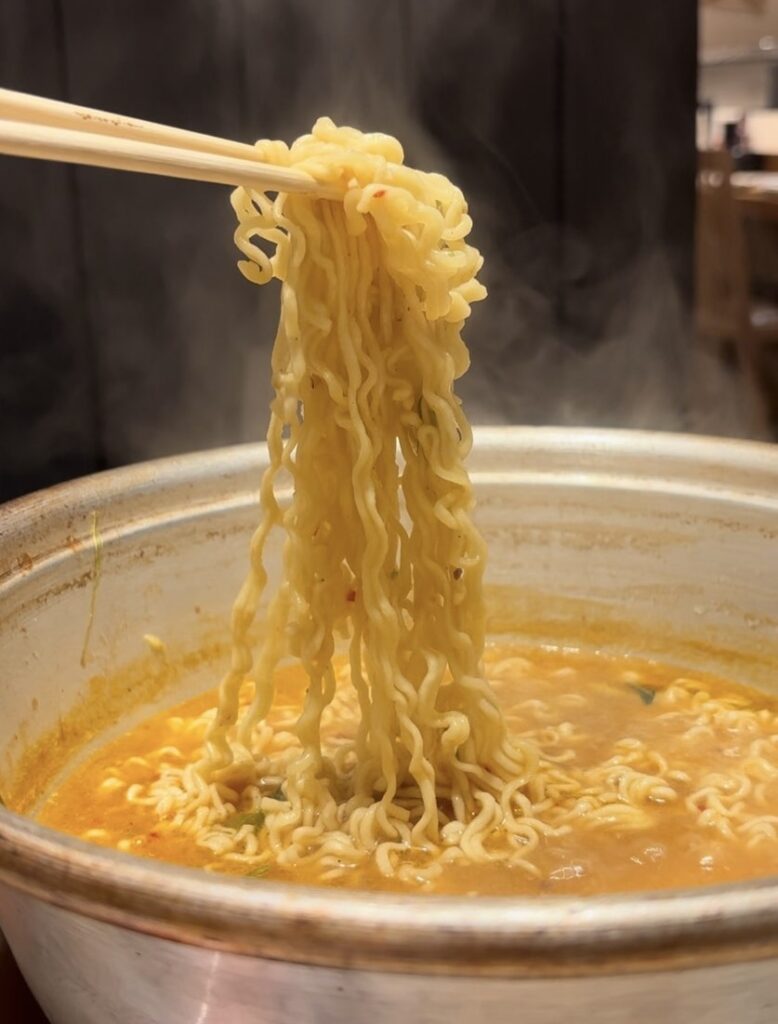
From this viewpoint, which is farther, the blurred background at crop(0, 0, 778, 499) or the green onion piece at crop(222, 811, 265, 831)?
the blurred background at crop(0, 0, 778, 499)

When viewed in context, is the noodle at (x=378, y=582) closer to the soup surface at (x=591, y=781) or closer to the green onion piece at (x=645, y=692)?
the soup surface at (x=591, y=781)

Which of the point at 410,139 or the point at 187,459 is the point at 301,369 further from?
the point at 410,139

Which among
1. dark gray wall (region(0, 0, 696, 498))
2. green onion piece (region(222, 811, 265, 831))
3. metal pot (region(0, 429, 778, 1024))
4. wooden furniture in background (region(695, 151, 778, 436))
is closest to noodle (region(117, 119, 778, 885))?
green onion piece (region(222, 811, 265, 831))

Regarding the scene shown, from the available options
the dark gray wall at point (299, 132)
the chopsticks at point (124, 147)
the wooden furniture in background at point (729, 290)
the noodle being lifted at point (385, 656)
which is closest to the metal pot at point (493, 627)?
the noodle being lifted at point (385, 656)

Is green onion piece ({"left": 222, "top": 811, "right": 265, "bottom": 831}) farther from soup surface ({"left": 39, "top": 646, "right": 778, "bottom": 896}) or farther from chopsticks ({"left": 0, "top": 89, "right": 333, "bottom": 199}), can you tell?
chopsticks ({"left": 0, "top": 89, "right": 333, "bottom": 199})

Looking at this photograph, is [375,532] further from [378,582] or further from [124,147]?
[124,147]

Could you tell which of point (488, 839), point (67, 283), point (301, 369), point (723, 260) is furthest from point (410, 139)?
point (723, 260)
